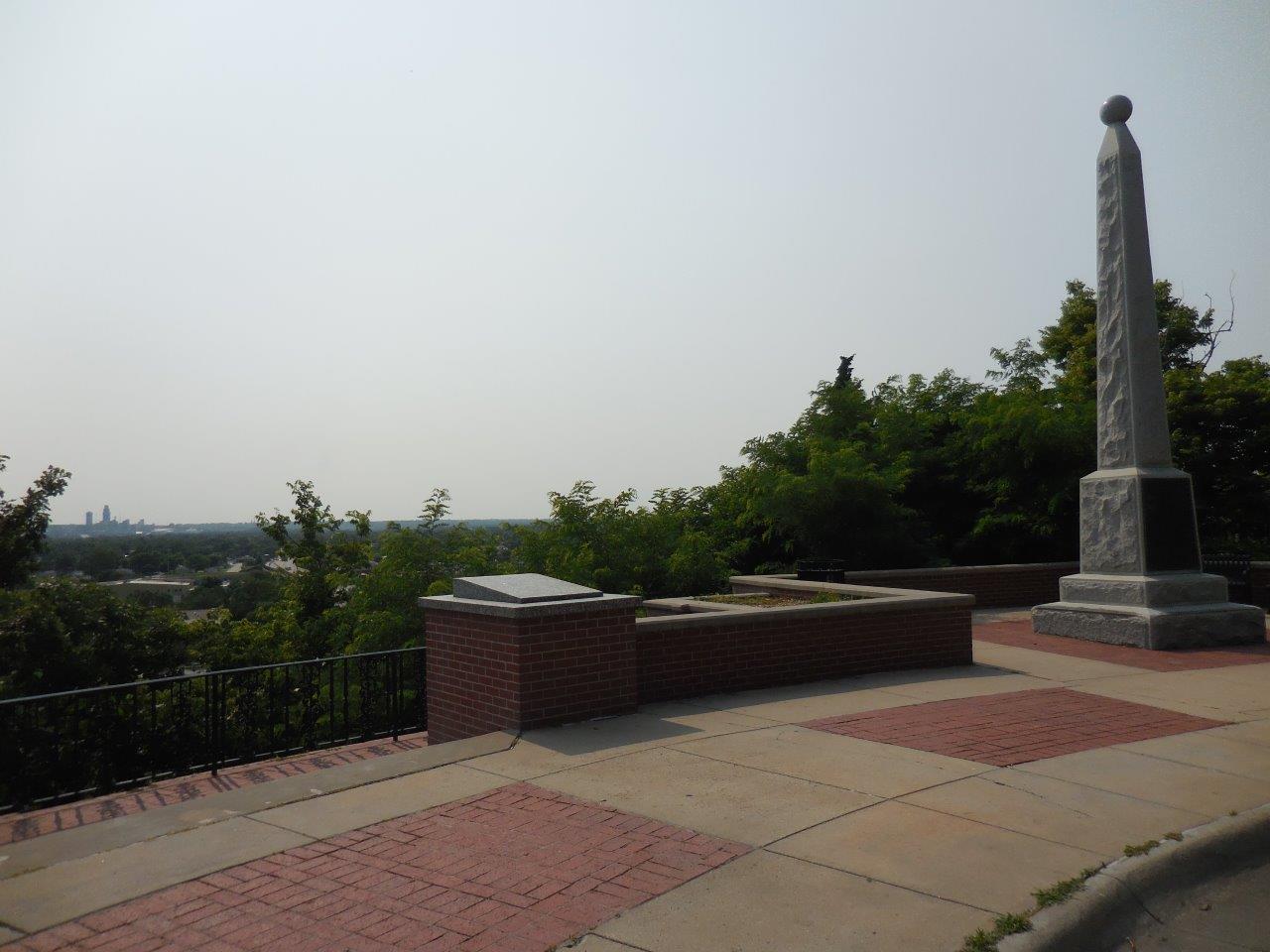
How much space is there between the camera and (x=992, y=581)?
1753 centimetres

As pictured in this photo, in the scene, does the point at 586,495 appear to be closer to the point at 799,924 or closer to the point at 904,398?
the point at 904,398

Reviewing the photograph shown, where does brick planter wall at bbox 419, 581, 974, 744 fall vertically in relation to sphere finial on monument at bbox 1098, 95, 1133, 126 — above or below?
below

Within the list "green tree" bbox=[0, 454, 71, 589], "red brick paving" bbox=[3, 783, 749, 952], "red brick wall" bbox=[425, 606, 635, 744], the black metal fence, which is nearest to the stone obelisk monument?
"red brick wall" bbox=[425, 606, 635, 744]

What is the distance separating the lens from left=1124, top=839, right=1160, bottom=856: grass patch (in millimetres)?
4906

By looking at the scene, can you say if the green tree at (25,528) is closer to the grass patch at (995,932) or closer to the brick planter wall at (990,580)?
the brick planter wall at (990,580)

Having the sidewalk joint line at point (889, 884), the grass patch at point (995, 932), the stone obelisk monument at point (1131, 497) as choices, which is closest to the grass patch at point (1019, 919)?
the grass patch at point (995, 932)

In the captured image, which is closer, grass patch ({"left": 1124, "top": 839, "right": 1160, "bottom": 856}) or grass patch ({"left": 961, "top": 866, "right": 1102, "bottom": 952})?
grass patch ({"left": 961, "top": 866, "right": 1102, "bottom": 952})

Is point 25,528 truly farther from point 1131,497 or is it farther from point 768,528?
point 1131,497

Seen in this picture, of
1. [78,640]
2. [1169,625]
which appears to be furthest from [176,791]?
[78,640]

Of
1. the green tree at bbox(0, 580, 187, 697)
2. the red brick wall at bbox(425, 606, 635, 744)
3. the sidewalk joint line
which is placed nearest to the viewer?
the sidewalk joint line

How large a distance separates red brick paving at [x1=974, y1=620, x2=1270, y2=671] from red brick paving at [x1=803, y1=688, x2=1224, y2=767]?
280cm

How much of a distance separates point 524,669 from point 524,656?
0.10 metres

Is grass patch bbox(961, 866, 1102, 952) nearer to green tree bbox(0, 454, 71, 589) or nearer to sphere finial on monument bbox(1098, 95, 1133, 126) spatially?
sphere finial on monument bbox(1098, 95, 1133, 126)

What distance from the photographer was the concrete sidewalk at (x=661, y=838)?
13.6 feet
